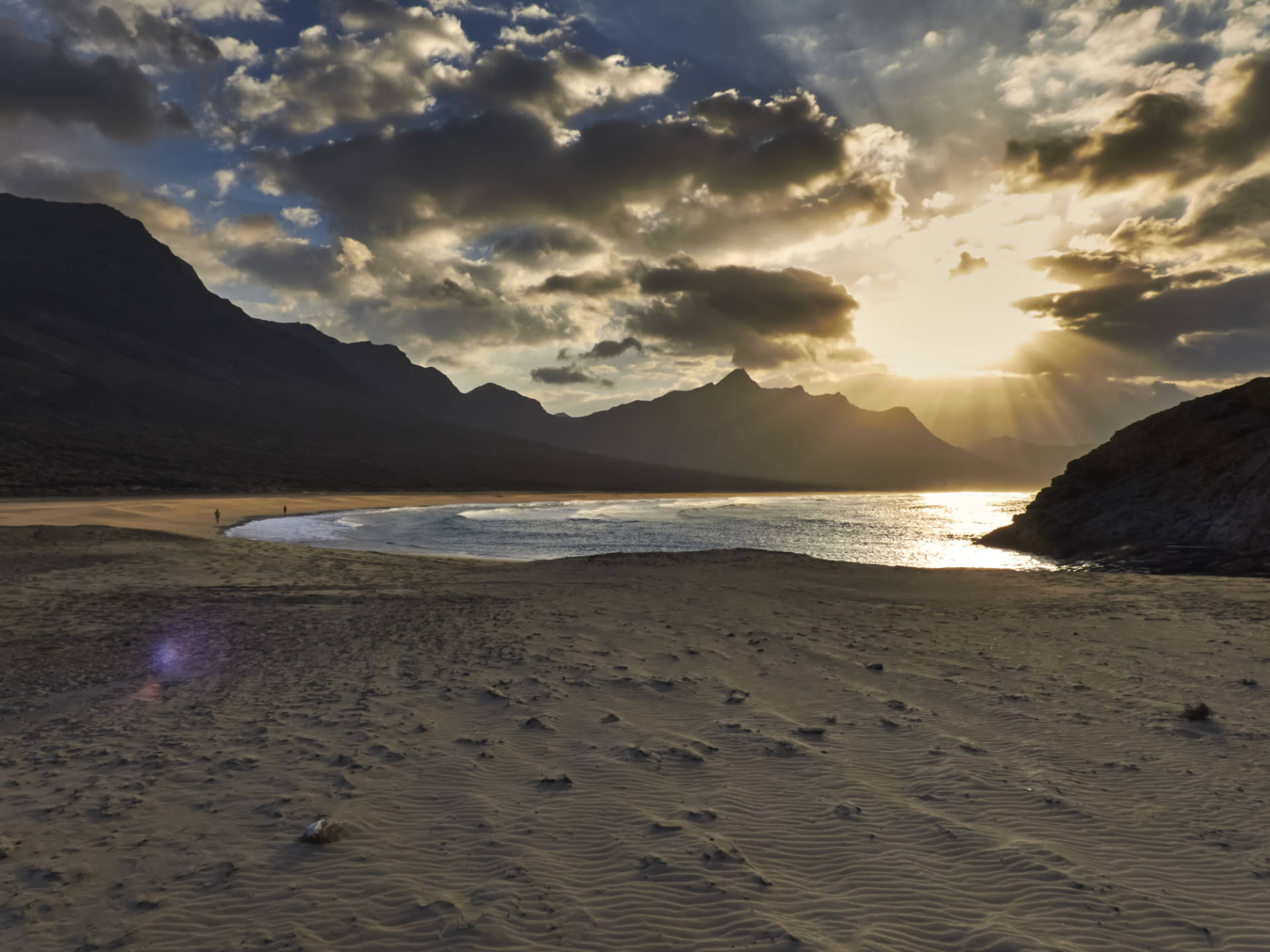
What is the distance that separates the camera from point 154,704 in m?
8.77

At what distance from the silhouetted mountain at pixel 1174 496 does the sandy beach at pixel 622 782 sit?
14805 mm

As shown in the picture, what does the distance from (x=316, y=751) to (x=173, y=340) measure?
8041 inches

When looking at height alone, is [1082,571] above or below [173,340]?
below

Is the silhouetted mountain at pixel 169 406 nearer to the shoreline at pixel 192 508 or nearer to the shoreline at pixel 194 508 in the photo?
the shoreline at pixel 194 508

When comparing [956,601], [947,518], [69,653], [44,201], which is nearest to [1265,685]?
[956,601]

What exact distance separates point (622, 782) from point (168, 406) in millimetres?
135675

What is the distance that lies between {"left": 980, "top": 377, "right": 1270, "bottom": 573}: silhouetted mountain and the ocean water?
3060 mm

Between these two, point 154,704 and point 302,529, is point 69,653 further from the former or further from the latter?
point 302,529

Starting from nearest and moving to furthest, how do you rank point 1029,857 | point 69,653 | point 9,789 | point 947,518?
1. point 1029,857
2. point 9,789
3. point 69,653
4. point 947,518

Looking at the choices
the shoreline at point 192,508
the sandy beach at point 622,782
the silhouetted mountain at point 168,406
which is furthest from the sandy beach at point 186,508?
the sandy beach at point 622,782

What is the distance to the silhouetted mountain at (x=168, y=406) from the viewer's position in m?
77.4

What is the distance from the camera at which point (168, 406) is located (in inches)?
4459

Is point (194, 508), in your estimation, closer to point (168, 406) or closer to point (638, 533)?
point (638, 533)

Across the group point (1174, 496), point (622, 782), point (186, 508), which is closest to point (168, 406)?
point (186, 508)
